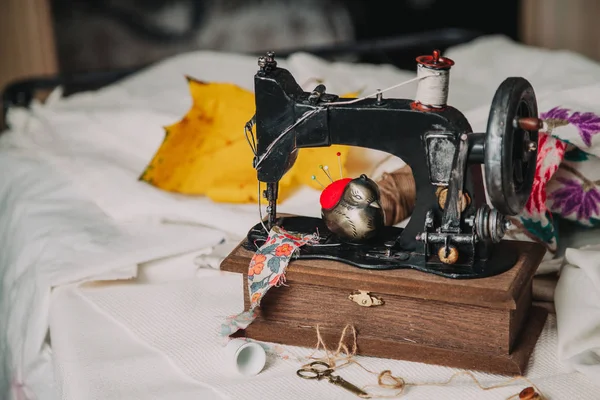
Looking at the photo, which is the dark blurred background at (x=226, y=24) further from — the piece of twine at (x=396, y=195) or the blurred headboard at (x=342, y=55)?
the piece of twine at (x=396, y=195)

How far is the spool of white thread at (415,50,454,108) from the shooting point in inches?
38.3

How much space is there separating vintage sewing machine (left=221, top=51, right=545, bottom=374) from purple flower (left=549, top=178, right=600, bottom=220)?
20 cm

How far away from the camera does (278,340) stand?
1.10 m

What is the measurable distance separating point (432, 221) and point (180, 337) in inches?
15.2

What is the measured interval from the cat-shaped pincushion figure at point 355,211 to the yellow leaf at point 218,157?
41cm

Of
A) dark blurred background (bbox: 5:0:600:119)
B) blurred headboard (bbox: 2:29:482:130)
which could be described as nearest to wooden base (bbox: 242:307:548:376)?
blurred headboard (bbox: 2:29:482:130)

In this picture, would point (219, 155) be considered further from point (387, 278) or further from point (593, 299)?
point (593, 299)

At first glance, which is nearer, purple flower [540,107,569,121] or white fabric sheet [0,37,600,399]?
white fabric sheet [0,37,600,399]

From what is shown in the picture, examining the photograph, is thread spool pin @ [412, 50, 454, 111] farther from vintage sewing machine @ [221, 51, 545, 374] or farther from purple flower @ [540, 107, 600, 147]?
purple flower @ [540, 107, 600, 147]

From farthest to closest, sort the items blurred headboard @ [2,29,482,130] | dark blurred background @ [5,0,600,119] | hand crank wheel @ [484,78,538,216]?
1. dark blurred background @ [5,0,600,119]
2. blurred headboard @ [2,29,482,130]
3. hand crank wheel @ [484,78,538,216]

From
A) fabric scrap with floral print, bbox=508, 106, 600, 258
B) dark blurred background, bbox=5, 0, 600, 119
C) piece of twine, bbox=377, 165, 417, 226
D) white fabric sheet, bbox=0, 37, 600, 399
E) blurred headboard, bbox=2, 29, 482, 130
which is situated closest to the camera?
white fabric sheet, bbox=0, 37, 600, 399

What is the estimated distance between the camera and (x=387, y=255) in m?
1.03

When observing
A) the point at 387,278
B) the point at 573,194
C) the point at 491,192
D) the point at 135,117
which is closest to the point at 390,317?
the point at 387,278

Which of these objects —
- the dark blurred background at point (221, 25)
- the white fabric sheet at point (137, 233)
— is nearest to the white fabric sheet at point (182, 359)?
the white fabric sheet at point (137, 233)
